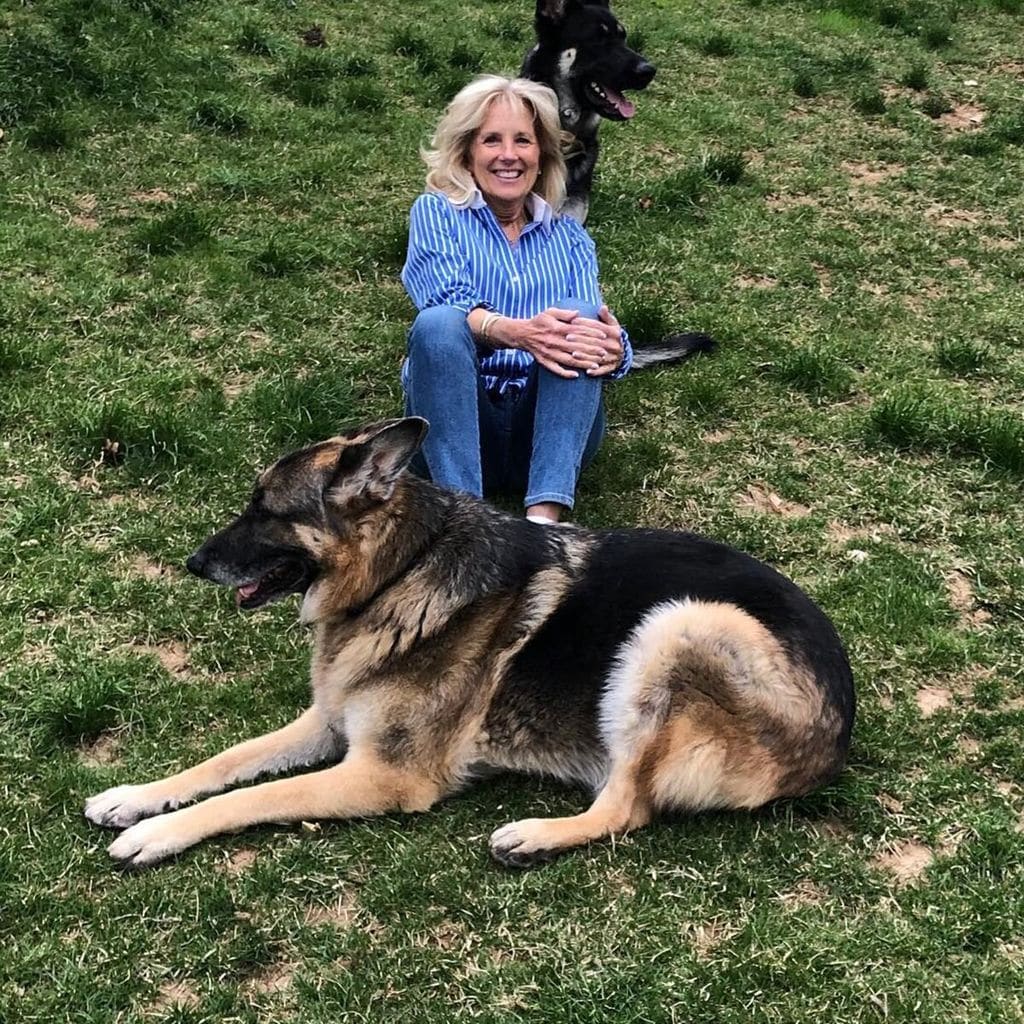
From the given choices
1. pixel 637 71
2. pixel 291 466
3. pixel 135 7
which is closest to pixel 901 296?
pixel 637 71

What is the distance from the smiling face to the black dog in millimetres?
1952

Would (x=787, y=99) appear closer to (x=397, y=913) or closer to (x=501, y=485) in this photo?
(x=501, y=485)

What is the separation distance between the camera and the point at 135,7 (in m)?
9.23

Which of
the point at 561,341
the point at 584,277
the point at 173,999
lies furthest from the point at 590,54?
the point at 173,999

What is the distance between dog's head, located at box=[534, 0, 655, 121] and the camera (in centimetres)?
666

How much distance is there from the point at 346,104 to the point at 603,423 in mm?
5200

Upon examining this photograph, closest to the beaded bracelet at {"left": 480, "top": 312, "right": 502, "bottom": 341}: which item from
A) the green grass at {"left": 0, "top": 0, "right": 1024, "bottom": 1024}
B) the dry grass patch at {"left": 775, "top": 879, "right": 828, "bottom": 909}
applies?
the green grass at {"left": 0, "top": 0, "right": 1024, "bottom": 1024}

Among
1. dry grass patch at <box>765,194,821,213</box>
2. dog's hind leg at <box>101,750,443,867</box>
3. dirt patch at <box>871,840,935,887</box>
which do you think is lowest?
dirt patch at <box>871,840,935,887</box>

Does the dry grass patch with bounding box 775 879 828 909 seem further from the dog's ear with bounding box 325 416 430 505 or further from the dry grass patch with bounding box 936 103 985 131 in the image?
the dry grass patch with bounding box 936 103 985 131

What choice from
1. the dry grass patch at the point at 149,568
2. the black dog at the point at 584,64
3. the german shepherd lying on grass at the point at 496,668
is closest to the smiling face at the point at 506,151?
the german shepherd lying on grass at the point at 496,668

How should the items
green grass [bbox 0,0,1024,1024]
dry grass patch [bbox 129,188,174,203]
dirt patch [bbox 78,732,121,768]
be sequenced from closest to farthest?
green grass [bbox 0,0,1024,1024], dirt patch [bbox 78,732,121,768], dry grass patch [bbox 129,188,174,203]

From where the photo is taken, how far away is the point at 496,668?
Result: 3.36 meters

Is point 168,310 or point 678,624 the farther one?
point 168,310

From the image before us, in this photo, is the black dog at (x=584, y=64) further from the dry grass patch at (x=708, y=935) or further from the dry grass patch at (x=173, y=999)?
the dry grass patch at (x=173, y=999)
